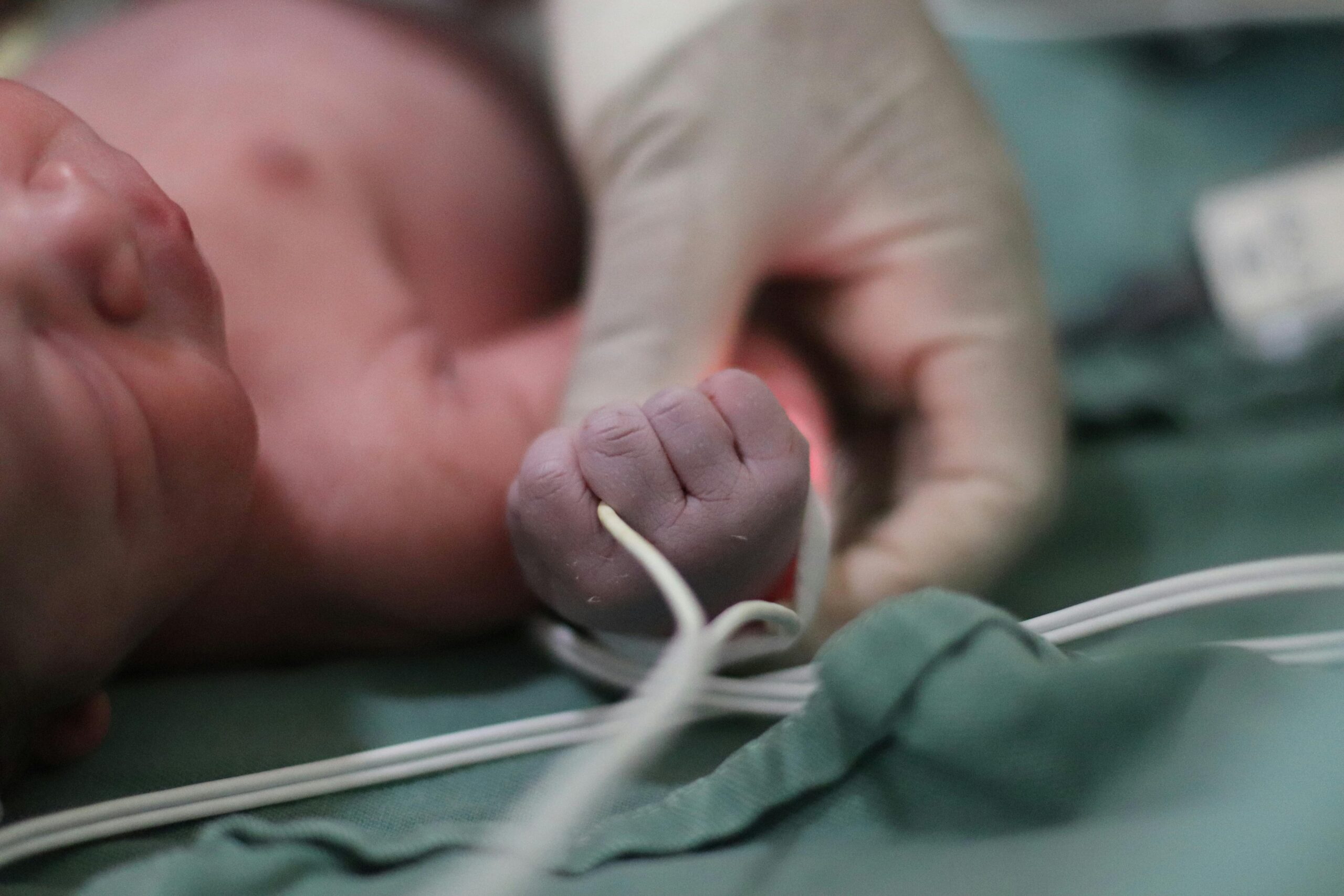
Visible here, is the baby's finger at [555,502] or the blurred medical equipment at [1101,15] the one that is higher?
the blurred medical equipment at [1101,15]

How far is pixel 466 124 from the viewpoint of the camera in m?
0.82

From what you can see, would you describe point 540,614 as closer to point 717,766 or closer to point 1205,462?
point 717,766

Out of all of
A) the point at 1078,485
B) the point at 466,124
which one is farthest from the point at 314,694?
the point at 1078,485

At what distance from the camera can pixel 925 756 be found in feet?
1.44

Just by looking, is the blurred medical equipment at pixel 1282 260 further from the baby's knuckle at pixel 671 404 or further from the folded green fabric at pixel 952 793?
the baby's knuckle at pixel 671 404

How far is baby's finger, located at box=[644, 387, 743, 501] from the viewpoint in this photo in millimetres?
483

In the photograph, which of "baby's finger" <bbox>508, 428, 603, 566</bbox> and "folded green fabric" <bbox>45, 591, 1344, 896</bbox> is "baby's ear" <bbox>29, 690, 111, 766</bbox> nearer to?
"folded green fabric" <bbox>45, 591, 1344, 896</bbox>

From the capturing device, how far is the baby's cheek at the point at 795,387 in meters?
0.67

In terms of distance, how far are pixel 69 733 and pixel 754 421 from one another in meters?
0.40

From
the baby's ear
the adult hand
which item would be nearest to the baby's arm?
the adult hand

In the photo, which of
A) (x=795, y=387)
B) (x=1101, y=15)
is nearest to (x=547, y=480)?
(x=795, y=387)

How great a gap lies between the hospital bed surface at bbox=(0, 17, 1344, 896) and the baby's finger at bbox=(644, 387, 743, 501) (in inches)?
3.6

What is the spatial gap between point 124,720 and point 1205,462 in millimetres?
743

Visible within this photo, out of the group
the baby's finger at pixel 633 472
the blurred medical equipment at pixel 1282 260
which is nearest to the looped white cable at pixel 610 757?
the baby's finger at pixel 633 472
